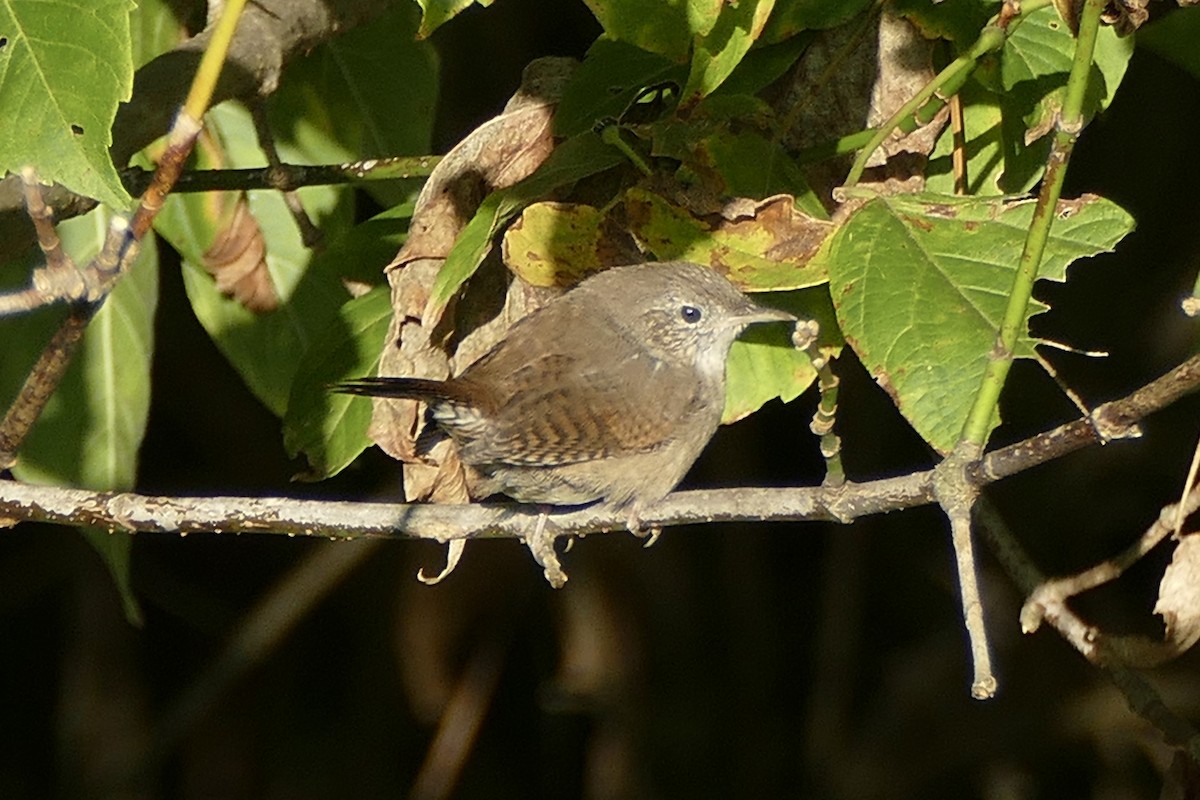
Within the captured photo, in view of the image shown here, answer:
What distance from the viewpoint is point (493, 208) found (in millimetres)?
2080

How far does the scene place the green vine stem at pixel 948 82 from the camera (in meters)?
2.01

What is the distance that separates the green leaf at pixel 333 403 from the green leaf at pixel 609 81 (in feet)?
1.36

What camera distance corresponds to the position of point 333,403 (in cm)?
231

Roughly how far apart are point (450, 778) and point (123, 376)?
2.71 metres

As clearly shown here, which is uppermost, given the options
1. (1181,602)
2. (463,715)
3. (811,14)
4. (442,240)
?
(811,14)

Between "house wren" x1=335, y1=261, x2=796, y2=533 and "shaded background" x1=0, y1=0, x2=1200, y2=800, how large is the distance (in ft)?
4.72

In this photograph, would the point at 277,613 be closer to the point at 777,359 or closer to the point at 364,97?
the point at 364,97

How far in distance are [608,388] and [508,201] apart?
88 cm

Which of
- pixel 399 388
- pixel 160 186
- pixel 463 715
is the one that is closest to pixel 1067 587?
pixel 399 388

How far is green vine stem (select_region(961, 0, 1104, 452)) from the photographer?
1576mm

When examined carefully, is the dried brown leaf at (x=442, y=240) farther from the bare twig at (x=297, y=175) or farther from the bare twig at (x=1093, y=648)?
the bare twig at (x=1093, y=648)

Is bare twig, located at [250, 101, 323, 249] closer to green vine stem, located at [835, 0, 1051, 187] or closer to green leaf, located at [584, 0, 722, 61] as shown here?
green leaf, located at [584, 0, 722, 61]

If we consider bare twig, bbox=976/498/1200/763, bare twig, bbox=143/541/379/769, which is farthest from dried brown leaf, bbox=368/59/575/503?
bare twig, bbox=143/541/379/769

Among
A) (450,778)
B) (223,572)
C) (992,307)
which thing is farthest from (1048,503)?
(992,307)
